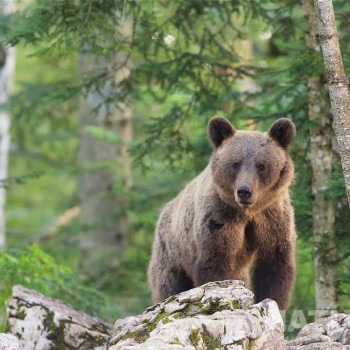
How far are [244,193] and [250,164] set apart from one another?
14.5 inches

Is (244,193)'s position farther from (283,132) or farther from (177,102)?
(177,102)

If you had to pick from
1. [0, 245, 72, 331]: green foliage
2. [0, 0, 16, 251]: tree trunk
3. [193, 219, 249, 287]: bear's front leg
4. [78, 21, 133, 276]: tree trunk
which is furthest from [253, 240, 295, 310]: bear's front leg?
[78, 21, 133, 276]: tree trunk

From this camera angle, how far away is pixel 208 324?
5051 millimetres

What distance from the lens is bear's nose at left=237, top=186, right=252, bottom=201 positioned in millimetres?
6285

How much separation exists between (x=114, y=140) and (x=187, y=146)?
268 cm

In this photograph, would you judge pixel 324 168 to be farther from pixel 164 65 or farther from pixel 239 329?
pixel 239 329

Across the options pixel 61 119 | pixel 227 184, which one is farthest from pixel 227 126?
pixel 61 119

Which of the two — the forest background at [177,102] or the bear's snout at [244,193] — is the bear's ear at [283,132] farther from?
the forest background at [177,102]

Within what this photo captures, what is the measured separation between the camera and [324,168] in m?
8.23

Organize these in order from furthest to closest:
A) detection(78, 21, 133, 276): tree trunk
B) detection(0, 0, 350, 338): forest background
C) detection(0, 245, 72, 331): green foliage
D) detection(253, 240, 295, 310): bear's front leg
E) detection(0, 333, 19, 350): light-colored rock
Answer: detection(78, 21, 133, 276): tree trunk, detection(0, 245, 72, 331): green foliage, detection(0, 0, 350, 338): forest background, detection(253, 240, 295, 310): bear's front leg, detection(0, 333, 19, 350): light-colored rock

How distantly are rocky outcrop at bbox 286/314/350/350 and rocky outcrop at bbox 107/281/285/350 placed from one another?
0.40 m

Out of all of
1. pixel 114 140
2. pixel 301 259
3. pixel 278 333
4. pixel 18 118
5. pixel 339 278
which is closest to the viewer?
pixel 278 333

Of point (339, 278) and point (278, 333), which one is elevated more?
point (339, 278)

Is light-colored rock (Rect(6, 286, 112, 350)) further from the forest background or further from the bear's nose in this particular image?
the bear's nose
